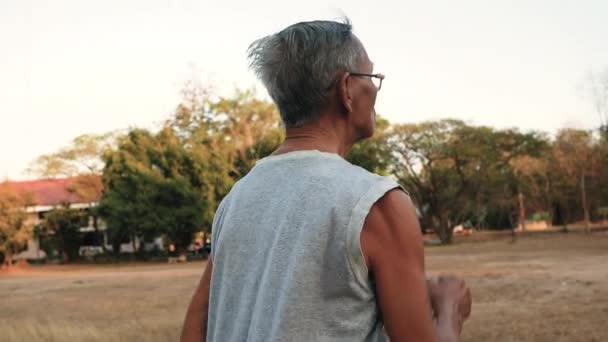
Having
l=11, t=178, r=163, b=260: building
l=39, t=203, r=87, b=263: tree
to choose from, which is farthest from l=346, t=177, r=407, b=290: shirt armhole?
l=39, t=203, r=87, b=263: tree

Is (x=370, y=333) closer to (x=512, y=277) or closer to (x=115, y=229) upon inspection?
(x=512, y=277)

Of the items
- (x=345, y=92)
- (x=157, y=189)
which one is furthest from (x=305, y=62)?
(x=157, y=189)

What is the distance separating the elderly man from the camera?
1.21 m

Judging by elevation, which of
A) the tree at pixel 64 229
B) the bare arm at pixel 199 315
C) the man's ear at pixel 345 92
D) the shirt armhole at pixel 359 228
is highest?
the tree at pixel 64 229

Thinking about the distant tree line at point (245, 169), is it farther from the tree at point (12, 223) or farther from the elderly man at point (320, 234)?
the elderly man at point (320, 234)

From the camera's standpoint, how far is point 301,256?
124cm

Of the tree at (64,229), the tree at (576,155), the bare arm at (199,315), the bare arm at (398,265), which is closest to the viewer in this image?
the bare arm at (398,265)

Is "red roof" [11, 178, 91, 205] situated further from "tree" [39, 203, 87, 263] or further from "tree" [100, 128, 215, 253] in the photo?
"tree" [100, 128, 215, 253]

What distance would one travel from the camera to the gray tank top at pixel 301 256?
4.01 ft

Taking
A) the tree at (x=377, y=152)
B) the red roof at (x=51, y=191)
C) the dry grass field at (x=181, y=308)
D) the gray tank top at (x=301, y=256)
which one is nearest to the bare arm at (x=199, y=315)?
the gray tank top at (x=301, y=256)

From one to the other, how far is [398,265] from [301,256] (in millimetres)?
149

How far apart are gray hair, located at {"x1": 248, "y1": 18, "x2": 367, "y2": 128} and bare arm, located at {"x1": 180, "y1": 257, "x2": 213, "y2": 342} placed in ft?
1.10

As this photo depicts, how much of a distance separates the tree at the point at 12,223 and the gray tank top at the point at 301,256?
3927 centimetres

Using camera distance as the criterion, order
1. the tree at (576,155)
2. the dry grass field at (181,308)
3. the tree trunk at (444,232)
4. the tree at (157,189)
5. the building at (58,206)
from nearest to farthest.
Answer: the dry grass field at (181,308) < the tree at (157,189) < the tree at (576,155) < the building at (58,206) < the tree trunk at (444,232)
